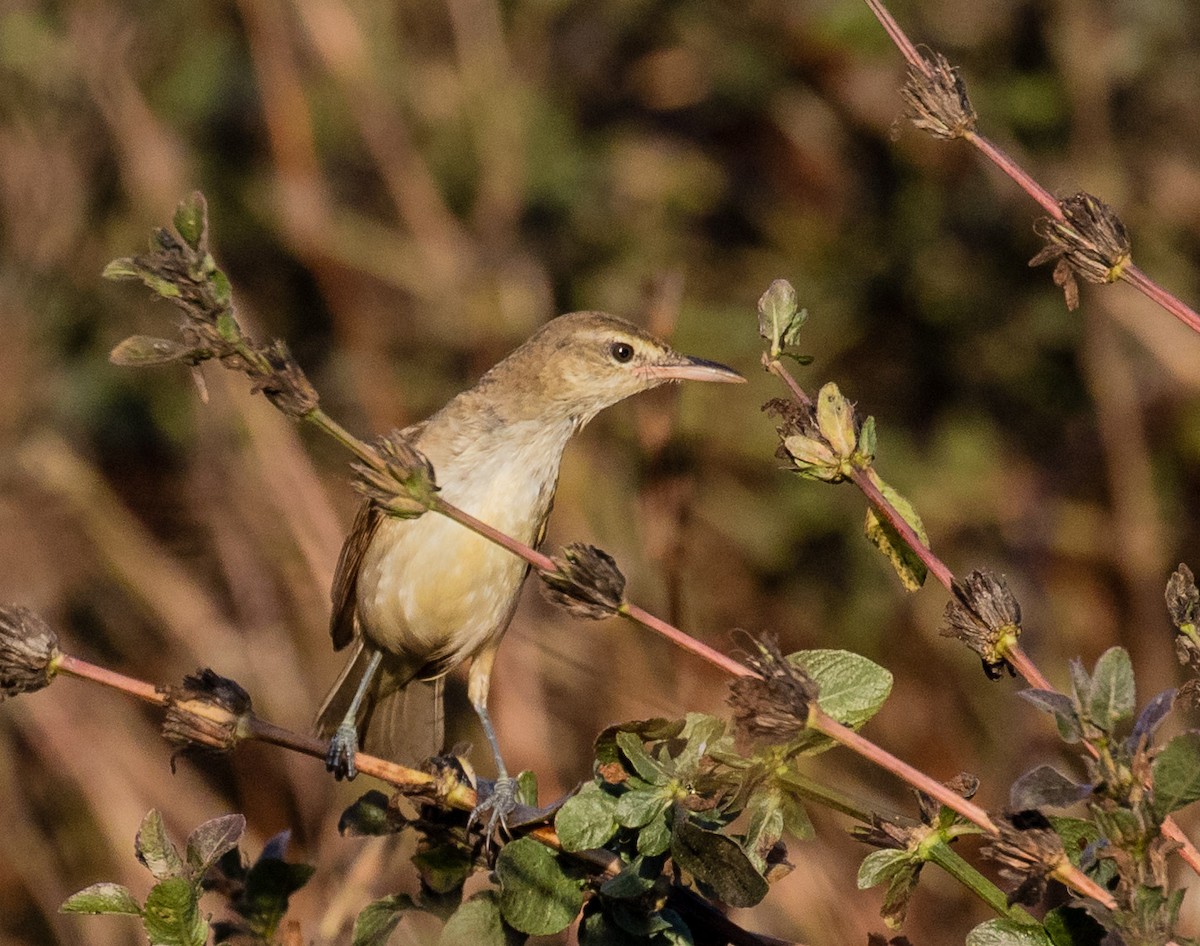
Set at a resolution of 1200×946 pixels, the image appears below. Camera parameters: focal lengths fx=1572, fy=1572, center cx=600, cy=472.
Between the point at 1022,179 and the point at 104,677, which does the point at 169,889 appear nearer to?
the point at 104,677

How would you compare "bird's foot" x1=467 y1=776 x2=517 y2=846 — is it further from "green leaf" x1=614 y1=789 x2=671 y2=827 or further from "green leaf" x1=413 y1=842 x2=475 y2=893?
"green leaf" x1=614 y1=789 x2=671 y2=827

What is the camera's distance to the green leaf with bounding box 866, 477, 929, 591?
180 centimetres

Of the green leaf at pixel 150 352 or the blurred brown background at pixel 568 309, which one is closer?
the green leaf at pixel 150 352

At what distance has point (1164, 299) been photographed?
161 cm

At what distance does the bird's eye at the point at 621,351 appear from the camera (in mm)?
3871

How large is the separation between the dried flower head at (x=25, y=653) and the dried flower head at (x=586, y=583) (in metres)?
0.57

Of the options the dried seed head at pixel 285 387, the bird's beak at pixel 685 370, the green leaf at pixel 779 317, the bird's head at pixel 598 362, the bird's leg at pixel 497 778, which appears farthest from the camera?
the bird's head at pixel 598 362

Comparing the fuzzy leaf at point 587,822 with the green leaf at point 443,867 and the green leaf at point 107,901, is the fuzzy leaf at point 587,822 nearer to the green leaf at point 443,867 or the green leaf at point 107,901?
the green leaf at point 443,867

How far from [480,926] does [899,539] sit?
26.3 inches

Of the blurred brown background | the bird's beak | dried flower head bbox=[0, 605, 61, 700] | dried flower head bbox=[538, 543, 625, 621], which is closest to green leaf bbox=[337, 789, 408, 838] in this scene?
dried flower head bbox=[0, 605, 61, 700]

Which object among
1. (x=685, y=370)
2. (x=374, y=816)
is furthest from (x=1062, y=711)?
(x=685, y=370)

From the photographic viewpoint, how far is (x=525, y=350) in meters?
3.94

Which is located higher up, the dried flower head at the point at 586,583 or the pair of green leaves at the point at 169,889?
the dried flower head at the point at 586,583

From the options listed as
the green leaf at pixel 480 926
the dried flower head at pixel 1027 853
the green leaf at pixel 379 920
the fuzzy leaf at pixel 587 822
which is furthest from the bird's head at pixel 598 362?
the dried flower head at pixel 1027 853
